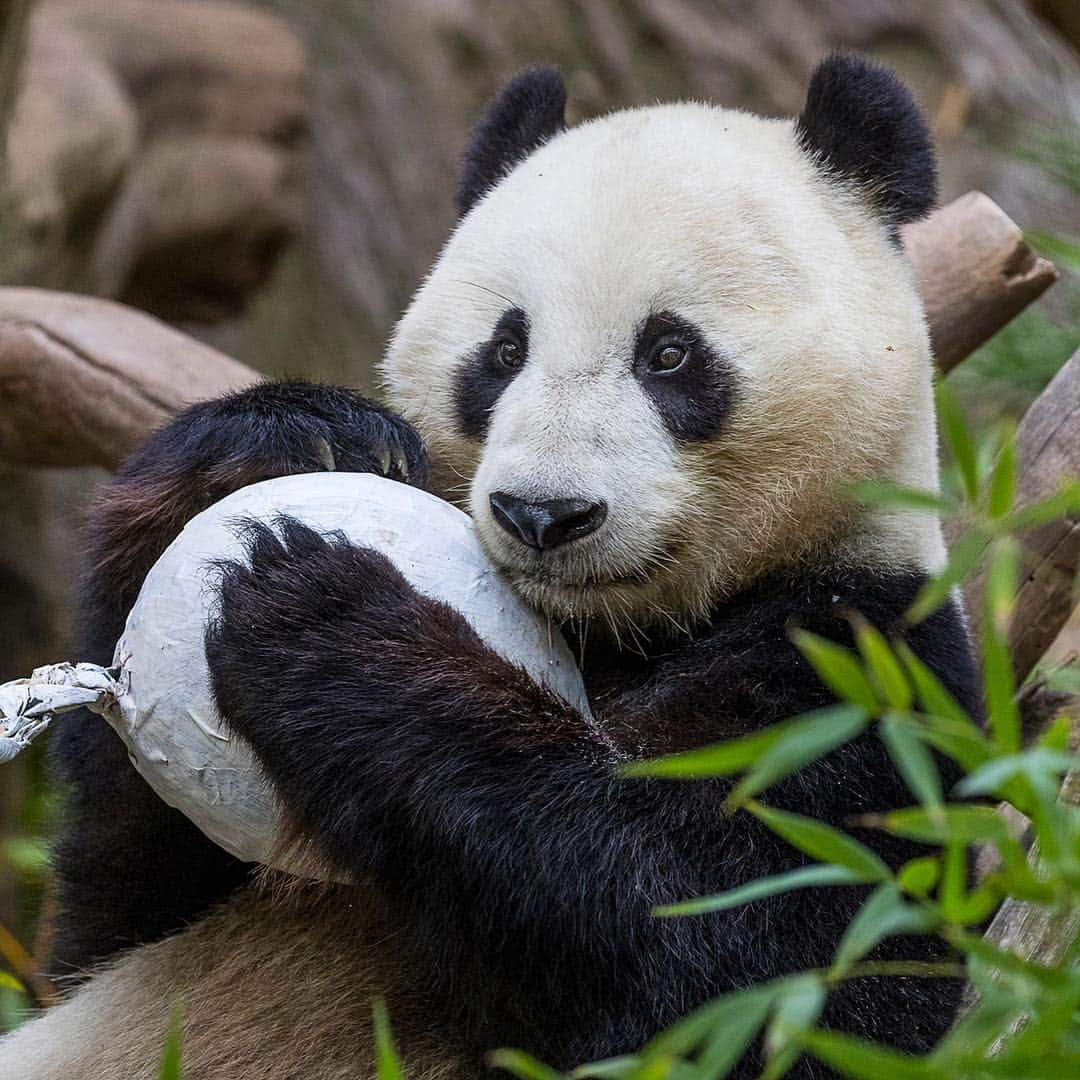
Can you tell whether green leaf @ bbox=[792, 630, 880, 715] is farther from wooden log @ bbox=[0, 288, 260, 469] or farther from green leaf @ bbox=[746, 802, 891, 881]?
wooden log @ bbox=[0, 288, 260, 469]

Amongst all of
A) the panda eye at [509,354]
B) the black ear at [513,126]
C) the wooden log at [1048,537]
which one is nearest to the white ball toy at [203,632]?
the panda eye at [509,354]

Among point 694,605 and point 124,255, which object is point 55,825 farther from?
point 124,255

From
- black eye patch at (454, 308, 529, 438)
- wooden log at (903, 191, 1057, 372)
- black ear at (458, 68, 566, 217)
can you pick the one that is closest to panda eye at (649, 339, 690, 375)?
black eye patch at (454, 308, 529, 438)

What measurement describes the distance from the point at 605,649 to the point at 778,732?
1243 millimetres

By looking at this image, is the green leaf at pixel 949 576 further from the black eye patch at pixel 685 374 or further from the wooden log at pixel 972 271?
the wooden log at pixel 972 271

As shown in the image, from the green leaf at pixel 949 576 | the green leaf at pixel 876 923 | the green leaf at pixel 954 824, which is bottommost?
the green leaf at pixel 876 923

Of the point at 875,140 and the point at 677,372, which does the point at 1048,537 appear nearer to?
the point at 875,140

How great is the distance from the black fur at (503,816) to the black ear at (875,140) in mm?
973

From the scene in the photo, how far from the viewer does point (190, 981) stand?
96.7 inches

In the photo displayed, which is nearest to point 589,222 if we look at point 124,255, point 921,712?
point 921,712

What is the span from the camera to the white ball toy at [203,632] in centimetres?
204

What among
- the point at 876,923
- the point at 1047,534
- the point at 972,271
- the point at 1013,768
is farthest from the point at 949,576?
the point at 972,271

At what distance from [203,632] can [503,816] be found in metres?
0.48

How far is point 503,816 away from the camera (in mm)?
2012
